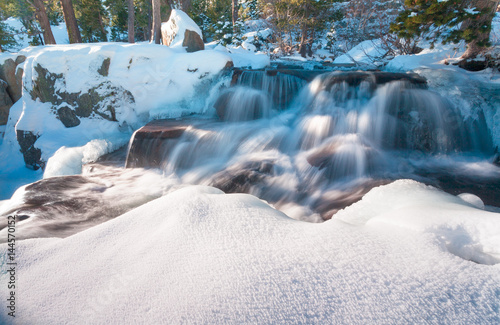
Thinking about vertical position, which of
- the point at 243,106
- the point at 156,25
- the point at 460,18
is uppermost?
the point at 156,25

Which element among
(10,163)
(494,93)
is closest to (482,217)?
A: (494,93)

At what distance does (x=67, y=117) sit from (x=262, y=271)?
7.25m

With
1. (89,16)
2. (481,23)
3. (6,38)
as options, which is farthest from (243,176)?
(6,38)

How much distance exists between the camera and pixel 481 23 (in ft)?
16.1

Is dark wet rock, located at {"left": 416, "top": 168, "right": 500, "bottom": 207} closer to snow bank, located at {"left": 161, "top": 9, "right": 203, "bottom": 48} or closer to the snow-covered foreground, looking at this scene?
the snow-covered foreground

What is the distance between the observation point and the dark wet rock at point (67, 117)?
626 cm

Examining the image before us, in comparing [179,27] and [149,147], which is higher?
[179,27]

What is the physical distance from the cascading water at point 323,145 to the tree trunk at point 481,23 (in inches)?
67.2

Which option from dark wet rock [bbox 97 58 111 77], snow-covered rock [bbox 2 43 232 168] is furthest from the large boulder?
dark wet rock [bbox 97 58 111 77]

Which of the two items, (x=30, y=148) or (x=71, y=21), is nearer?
(x=30, y=148)

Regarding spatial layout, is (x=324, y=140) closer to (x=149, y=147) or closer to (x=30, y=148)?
(x=149, y=147)

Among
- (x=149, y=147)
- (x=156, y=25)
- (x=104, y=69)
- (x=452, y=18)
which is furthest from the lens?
(x=156, y=25)

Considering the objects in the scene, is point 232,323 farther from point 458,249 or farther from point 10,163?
Answer: point 10,163

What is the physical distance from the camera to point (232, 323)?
83cm
